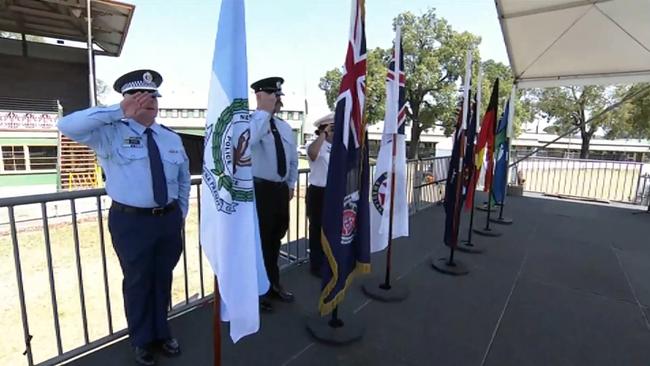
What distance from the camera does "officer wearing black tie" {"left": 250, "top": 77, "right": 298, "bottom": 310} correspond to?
96.7 inches

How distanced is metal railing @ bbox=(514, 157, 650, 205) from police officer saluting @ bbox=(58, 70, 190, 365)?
8492 millimetres

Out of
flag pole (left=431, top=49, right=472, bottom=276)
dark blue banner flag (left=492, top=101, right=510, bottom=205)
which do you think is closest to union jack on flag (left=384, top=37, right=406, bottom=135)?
flag pole (left=431, top=49, right=472, bottom=276)

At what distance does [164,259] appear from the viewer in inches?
79.7

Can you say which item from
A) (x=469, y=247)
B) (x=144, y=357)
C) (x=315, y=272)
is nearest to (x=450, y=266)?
(x=469, y=247)

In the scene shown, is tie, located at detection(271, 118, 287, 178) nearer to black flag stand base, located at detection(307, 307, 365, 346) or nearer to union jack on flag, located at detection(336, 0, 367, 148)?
union jack on flag, located at detection(336, 0, 367, 148)

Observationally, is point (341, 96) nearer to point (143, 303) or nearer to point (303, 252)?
point (143, 303)

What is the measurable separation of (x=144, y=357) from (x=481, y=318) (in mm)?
2313

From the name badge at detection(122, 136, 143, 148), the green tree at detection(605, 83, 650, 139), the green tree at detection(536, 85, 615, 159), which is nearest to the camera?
the name badge at detection(122, 136, 143, 148)

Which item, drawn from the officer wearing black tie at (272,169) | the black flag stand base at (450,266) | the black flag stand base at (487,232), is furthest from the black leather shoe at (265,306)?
the black flag stand base at (487,232)

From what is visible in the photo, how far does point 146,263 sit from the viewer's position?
1930mm

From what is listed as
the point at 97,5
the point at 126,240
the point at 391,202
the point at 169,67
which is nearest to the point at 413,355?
the point at 391,202

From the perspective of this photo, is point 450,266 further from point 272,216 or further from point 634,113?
point 634,113

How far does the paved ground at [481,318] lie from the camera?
2.22m

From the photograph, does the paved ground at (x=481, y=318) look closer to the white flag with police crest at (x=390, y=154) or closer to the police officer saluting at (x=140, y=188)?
Result: the police officer saluting at (x=140, y=188)
